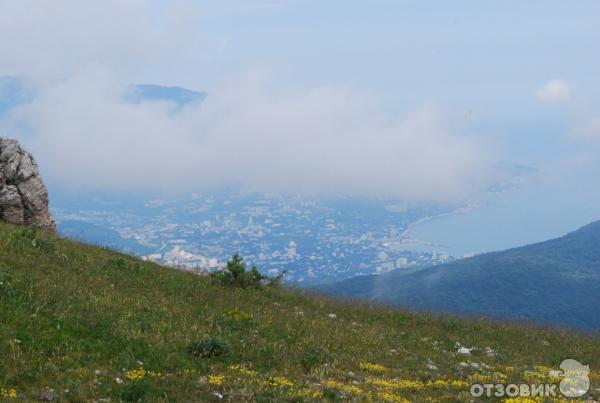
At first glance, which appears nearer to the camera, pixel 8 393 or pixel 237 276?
pixel 8 393

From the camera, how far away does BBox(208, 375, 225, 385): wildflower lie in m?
10.6

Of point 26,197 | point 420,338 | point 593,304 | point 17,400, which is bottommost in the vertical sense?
point 593,304

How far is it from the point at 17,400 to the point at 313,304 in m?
15.2

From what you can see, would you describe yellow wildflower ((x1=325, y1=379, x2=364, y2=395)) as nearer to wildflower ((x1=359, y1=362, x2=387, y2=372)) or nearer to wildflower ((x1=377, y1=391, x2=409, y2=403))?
wildflower ((x1=377, y1=391, x2=409, y2=403))

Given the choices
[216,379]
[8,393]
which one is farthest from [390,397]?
[8,393]

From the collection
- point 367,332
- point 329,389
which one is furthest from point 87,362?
point 367,332

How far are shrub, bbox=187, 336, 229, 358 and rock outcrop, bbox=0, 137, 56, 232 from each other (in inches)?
764

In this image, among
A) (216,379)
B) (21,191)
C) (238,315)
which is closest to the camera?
(216,379)

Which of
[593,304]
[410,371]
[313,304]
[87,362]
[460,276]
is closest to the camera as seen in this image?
[87,362]

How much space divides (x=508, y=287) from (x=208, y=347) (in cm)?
16266

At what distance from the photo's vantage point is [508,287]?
158375 mm

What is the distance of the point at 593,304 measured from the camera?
471ft

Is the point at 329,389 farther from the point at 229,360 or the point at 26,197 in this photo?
the point at 26,197

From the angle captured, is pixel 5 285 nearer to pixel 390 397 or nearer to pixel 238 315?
pixel 238 315
